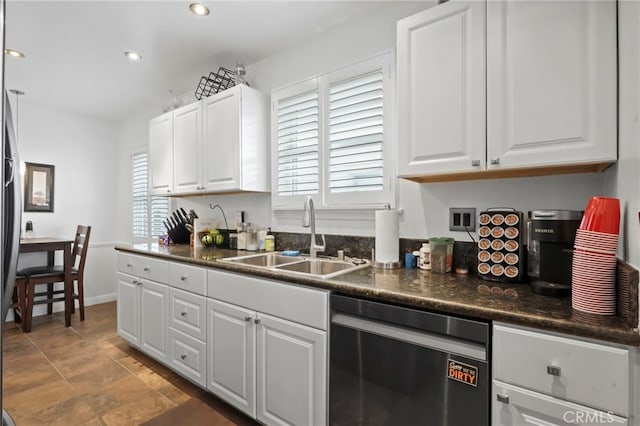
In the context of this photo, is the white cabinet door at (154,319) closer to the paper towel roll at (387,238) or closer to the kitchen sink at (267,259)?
the kitchen sink at (267,259)

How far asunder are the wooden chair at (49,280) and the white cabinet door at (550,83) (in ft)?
13.4

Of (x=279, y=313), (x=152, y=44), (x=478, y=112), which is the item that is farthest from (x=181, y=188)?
(x=478, y=112)

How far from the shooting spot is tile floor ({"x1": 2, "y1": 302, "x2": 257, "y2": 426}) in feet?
6.27

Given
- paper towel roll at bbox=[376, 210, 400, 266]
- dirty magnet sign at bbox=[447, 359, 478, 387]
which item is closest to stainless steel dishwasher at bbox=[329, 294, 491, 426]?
dirty magnet sign at bbox=[447, 359, 478, 387]

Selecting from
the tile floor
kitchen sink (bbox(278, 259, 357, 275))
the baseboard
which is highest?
kitchen sink (bbox(278, 259, 357, 275))

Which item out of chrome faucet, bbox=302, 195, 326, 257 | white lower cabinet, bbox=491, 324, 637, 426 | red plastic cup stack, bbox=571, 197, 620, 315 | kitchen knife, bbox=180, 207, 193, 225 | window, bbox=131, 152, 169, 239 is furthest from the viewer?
window, bbox=131, 152, 169, 239

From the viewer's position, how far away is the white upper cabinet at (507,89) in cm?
118

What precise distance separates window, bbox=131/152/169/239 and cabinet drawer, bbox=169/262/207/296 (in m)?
1.80

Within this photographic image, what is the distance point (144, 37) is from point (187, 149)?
3.05 ft

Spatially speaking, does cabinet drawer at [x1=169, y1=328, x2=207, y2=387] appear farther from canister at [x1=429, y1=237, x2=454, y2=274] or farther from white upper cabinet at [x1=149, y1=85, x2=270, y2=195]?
canister at [x1=429, y1=237, x2=454, y2=274]

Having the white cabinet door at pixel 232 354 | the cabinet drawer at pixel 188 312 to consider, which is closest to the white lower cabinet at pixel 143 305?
the cabinet drawer at pixel 188 312

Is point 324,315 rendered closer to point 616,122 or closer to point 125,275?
point 616,122

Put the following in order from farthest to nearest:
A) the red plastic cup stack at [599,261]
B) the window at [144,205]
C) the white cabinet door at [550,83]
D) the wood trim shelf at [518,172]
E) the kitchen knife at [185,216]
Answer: the window at [144,205] → the kitchen knife at [185,216] → the wood trim shelf at [518,172] → the white cabinet door at [550,83] → the red plastic cup stack at [599,261]

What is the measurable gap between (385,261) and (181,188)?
2.17m
